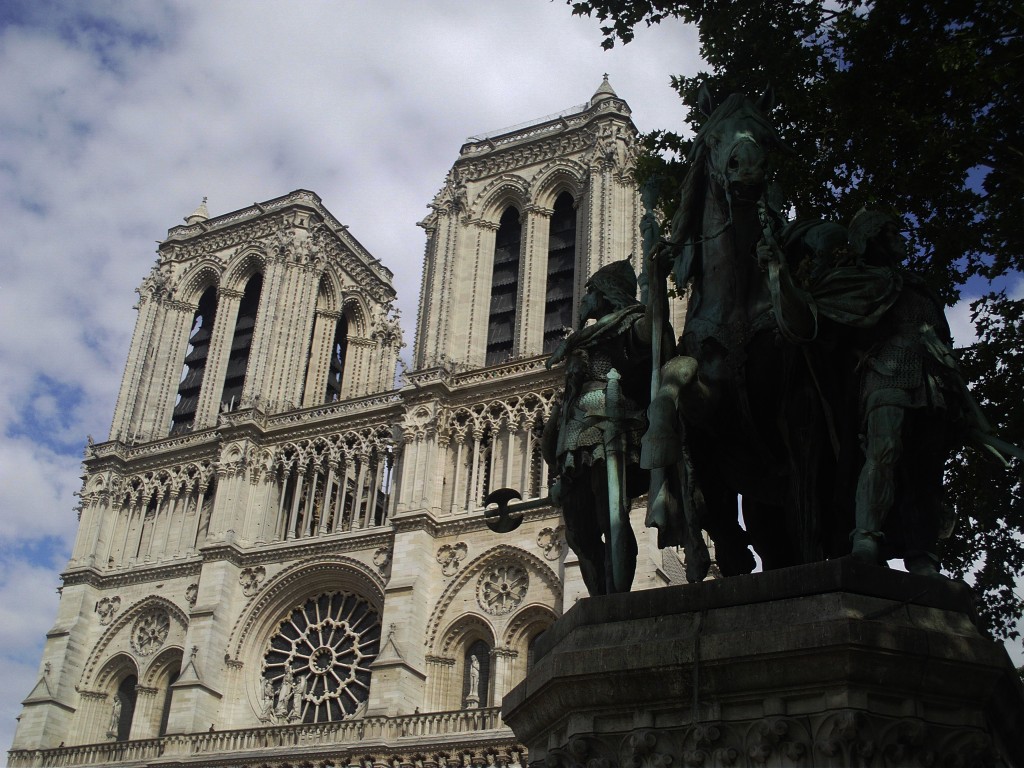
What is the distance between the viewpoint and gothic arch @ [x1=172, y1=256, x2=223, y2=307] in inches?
1449

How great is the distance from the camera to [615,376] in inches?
202

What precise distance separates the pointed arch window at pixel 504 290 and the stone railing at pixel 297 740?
1005 cm

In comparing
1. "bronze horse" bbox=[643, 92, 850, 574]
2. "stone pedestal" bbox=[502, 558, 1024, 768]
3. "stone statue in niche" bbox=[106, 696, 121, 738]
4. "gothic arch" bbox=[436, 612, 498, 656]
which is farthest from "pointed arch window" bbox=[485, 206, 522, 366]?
"stone pedestal" bbox=[502, 558, 1024, 768]

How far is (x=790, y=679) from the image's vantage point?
3578 mm

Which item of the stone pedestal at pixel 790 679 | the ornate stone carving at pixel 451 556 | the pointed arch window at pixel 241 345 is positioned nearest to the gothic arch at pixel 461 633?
the ornate stone carving at pixel 451 556

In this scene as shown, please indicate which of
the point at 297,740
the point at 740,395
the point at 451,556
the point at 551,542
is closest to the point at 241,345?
the point at 451,556

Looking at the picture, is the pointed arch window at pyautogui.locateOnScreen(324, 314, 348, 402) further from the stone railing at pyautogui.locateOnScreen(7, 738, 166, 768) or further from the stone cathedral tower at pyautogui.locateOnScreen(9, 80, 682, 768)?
the stone railing at pyautogui.locateOnScreen(7, 738, 166, 768)

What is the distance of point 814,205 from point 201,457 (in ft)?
80.6

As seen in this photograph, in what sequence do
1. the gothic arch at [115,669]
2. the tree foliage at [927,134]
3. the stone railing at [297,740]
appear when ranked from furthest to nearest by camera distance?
the gothic arch at [115,669], the stone railing at [297,740], the tree foliage at [927,134]

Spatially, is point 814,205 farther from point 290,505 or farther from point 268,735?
point 290,505

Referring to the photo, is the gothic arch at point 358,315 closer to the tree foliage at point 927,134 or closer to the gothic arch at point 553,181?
the gothic arch at point 553,181

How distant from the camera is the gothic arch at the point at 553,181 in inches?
1256

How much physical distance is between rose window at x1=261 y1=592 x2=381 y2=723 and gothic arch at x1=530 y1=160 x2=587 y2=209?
1220cm

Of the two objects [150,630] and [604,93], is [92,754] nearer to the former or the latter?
[150,630]
